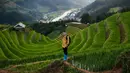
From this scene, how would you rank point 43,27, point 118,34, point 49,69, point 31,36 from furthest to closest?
point 43,27
point 31,36
point 118,34
point 49,69

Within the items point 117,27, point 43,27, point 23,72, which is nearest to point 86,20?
point 43,27

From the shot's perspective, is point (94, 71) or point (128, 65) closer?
point (128, 65)

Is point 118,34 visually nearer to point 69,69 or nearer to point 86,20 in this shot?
point 69,69

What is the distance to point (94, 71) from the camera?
2381 cm

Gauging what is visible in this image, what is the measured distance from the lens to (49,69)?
2442 cm

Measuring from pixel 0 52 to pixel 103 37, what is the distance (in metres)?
20.0

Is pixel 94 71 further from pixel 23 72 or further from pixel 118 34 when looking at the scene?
pixel 118 34

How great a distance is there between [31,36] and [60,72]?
75957 mm

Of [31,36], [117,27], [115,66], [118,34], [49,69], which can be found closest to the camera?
[115,66]

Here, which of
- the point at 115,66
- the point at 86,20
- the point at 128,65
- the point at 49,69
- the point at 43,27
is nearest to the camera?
the point at 128,65

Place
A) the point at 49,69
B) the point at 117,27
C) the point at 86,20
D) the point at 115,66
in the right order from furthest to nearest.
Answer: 1. the point at 86,20
2. the point at 117,27
3. the point at 49,69
4. the point at 115,66

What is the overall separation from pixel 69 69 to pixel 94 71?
1862mm

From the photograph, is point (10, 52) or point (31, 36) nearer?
point (10, 52)

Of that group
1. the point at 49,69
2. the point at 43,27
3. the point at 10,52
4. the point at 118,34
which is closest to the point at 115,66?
the point at 49,69
